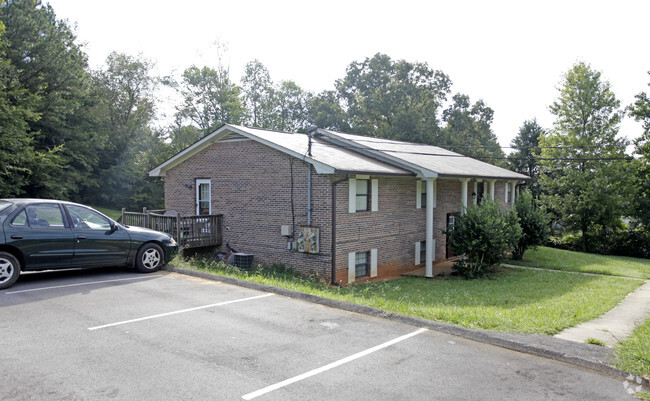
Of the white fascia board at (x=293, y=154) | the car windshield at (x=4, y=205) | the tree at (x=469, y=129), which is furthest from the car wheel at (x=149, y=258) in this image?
the tree at (x=469, y=129)

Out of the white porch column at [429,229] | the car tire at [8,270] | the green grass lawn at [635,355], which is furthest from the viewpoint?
the white porch column at [429,229]

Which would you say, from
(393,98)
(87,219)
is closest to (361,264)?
(87,219)

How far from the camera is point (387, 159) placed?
16.4m

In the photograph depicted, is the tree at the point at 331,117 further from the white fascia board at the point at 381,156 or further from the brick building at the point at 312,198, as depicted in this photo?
the brick building at the point at 312,198

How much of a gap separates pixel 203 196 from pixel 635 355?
1412cm

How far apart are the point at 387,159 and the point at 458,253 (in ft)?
13.4

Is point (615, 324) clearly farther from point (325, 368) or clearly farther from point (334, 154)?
point (334, 154)

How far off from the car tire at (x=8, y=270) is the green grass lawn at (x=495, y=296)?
3.53 meters

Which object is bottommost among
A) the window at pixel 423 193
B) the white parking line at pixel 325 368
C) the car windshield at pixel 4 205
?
the white parking line at pixel 325 368

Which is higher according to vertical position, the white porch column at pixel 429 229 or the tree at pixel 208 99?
the tree at pixel 208 99

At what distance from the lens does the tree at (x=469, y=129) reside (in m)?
43.8

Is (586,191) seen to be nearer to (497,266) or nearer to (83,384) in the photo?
(497,266)

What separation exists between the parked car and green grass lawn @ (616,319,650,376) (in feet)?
30.9

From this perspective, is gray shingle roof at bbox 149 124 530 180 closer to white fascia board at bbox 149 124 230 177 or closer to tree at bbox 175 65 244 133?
white fascia board at bbox 149 124 230 177
